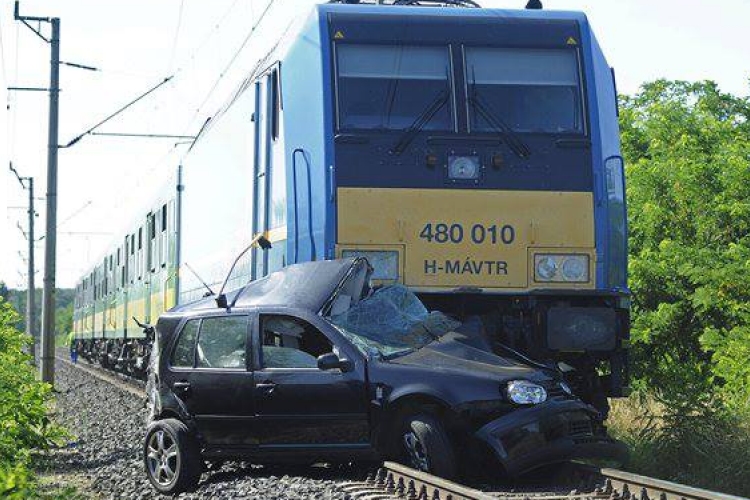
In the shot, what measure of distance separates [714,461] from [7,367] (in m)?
10.3

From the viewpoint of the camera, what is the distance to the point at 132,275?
27.7 metres

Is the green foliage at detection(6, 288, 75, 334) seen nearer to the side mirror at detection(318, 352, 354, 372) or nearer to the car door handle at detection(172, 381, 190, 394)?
the car door handle at detection(172, 381, 190, 394)

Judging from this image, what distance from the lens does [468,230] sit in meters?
11.4

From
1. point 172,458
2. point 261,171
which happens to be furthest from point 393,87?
point 172,458

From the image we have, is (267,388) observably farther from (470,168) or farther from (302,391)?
(470,168)

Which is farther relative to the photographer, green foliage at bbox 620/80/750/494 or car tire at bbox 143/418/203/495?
green foliage at bbox 620/80/750/494

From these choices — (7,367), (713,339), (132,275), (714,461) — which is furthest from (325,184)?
(132,275)

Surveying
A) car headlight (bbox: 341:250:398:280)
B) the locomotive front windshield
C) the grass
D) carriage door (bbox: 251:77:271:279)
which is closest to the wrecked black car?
car headlight (bbox: 341:250:398:280)

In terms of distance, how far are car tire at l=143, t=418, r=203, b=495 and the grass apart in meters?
3.82

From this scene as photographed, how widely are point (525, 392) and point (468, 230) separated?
8.29 feet

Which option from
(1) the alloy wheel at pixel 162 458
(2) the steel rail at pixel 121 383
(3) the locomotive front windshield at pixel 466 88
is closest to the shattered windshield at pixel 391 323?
(1) the alloy wheel at pixel 162 458

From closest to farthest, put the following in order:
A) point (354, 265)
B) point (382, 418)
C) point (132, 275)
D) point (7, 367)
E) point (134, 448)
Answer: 1. point (382, 418)
2. point (354, 265)
3. point (134, 448)
4. point (7, 367)
5. point (132, 275)

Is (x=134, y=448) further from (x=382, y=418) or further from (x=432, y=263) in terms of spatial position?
(x=382, y=418)

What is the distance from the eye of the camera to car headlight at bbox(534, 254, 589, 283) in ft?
37.2
